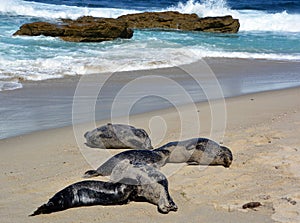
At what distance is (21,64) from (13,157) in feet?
21.4

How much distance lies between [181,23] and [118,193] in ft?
66.0

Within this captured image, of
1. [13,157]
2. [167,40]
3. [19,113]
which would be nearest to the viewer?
[13,157]

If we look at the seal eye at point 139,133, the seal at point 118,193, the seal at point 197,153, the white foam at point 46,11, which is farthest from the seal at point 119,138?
the white foam at point 46,11

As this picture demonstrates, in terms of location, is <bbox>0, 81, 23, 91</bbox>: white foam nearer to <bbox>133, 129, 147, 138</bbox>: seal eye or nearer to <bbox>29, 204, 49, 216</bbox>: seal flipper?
<bbox>133, 129, 147, 138</bbox>: seal eye

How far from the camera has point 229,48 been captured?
17.6 meters

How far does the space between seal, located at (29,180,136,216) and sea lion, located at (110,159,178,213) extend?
72 mm

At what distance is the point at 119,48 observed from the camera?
53.1 ft

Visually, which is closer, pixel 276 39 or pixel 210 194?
pixel 210 194

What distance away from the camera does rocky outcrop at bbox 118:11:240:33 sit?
78.4 ft

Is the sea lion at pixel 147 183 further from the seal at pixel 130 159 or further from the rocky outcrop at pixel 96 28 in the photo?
the rocky outcrop at pixel 96 28

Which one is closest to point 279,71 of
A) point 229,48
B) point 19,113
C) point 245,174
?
point 229,48

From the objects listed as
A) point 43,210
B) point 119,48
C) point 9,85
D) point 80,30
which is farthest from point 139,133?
point 80,30

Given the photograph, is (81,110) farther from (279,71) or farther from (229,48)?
(229,48)

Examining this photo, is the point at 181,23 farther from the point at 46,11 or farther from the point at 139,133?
the point at 139,133
